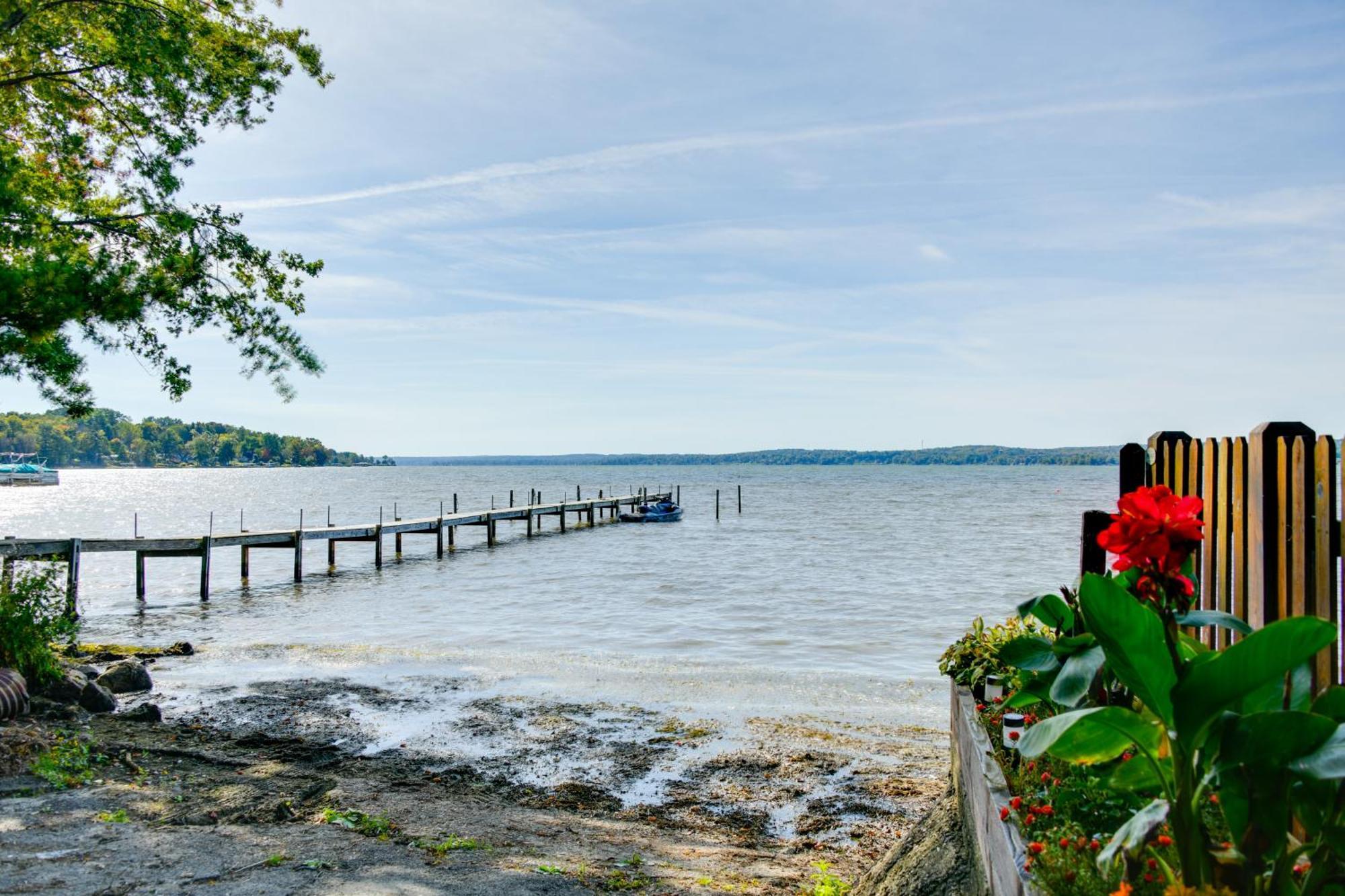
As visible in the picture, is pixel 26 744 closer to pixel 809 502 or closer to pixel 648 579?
pixel 648 579

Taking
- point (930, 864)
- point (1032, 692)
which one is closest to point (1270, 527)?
point (1032, 692)

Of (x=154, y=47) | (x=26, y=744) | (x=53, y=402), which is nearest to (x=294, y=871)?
(x=26, y=744)

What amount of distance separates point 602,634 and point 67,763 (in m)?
10.7

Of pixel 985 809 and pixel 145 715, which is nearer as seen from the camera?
pixel 985 809

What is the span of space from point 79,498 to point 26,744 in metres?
106

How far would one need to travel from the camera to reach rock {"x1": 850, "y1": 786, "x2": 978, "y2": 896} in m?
4.29

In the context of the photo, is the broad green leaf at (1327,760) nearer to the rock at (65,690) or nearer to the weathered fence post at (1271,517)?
the weathered fence post at (1271,517)

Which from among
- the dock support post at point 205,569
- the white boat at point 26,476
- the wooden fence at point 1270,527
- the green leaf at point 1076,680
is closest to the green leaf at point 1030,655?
the green leaf at point 1076,680

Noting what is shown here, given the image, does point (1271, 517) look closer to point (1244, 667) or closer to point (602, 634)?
point (1244, 667)

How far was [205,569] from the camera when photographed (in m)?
23.0

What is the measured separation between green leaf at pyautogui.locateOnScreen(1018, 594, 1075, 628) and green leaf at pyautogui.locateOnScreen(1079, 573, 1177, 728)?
1.16 metres

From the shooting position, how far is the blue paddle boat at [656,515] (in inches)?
1950

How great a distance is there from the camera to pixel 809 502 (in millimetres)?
75625

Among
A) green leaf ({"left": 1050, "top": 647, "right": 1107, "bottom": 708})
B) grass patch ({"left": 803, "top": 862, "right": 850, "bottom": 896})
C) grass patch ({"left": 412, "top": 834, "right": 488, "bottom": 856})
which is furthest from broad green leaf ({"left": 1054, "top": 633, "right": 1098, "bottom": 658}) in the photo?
grass patch ({"left": 412, "top": 834, "right": 488, "bottom": 856})
